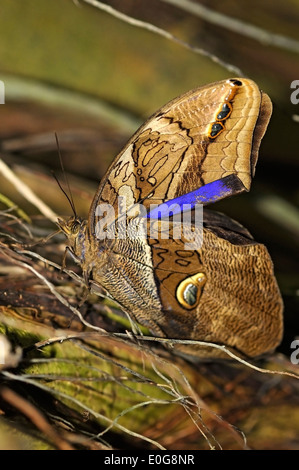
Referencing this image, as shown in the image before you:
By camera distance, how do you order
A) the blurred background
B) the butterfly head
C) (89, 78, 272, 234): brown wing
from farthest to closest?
the blurred background < the butterfly head < (89, 78, 272, 234): brown wing

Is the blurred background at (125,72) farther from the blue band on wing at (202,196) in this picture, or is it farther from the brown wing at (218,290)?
the blue band on wing at (202,196)

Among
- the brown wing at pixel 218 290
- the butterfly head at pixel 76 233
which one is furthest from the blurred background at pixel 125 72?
the butterfly head at pixel 76 233

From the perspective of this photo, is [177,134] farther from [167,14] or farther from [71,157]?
[167,14]

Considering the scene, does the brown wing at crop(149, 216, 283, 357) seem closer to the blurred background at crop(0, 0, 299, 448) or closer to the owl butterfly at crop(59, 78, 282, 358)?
the owl butterfly at crop(59, 78, 282, 358)

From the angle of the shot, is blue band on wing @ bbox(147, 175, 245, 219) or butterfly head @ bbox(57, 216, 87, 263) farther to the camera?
butterfly head @ bbox(57, 216, 87, 263)

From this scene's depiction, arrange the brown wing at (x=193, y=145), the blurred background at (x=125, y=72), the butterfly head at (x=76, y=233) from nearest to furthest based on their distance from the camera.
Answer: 1. the brown wing at (x=193, y=145)
2. the butterfly head at (x=76, y=233)
3. the blurred background at (x=125, y=72)

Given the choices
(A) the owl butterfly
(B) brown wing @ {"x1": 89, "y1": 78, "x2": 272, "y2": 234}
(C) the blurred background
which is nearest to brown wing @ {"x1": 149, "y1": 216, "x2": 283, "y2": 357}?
(A) the owl butterfly

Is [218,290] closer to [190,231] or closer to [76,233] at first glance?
[190,231]

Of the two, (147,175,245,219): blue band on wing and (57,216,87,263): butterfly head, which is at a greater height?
(147,175,245,219): blue band on wing
